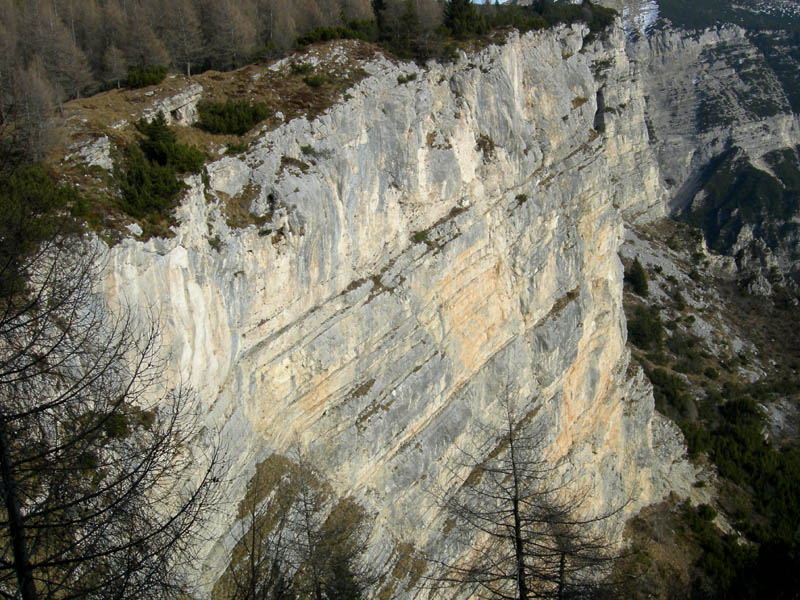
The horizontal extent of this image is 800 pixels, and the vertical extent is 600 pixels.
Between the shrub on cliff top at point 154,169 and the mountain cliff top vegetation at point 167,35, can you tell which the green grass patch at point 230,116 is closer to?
the shrub on cliff top at point 154,169

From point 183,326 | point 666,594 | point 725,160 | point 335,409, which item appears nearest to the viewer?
point 183,326

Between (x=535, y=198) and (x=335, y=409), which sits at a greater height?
(x=535, y=198)

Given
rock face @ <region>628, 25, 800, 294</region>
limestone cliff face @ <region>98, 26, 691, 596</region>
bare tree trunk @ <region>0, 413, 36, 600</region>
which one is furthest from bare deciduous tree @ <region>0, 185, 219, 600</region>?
rock face @ <region>628, 25, 800, 294</region>

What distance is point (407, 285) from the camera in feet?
63.1

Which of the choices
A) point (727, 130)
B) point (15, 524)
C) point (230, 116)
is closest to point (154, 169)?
point (230, 116)

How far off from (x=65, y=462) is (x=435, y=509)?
15.0 meters

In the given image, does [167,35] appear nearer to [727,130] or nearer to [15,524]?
[15,524]

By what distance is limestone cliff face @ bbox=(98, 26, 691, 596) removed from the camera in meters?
14.2

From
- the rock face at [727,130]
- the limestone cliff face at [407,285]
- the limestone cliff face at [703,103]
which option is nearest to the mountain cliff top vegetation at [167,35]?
the limestone cliff face at [407,285]

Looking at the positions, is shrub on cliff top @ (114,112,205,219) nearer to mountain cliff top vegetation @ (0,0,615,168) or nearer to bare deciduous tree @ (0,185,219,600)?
mountain cliff top vegetation @ (0,0,615,168)

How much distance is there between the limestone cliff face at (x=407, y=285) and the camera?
1423cm

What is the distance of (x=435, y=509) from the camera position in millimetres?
19734

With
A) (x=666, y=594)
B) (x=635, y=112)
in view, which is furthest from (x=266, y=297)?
(x=635, y=112)

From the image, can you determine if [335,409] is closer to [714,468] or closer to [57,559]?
[57,559]
